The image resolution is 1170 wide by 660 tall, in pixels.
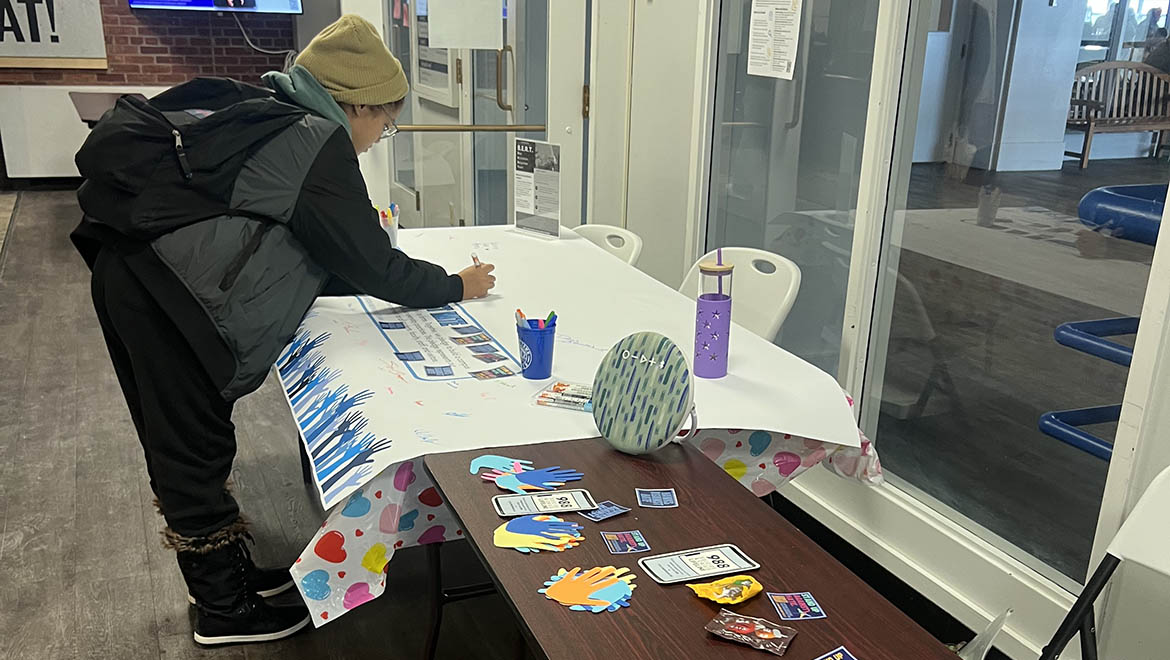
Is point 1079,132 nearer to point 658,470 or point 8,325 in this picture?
point 658,470

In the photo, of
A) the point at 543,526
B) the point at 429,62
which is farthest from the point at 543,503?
the point at 429,62

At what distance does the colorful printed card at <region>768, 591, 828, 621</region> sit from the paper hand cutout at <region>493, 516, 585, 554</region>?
28cm

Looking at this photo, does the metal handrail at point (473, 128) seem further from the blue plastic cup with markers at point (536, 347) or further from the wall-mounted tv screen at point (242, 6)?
the wall-mounted tv screen at point (242, 6)

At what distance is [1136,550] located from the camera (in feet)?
5.03

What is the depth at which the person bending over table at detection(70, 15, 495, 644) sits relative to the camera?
1.92 meters

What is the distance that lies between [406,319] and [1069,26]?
1571 millimetres

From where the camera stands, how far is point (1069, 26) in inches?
80.0

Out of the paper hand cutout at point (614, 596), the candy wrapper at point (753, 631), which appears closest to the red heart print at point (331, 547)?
the paper hand cutout at point (614, 596)

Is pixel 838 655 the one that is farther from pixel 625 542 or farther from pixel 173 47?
pixel 173 47

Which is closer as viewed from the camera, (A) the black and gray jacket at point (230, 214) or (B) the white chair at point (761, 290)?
(A) the black and gray jacket at point (230, 214)

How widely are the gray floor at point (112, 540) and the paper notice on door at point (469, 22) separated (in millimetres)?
1720

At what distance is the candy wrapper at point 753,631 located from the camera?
3.60ft

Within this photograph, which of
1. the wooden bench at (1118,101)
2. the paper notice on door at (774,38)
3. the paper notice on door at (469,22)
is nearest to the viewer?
the wooden bench at (1118,101)

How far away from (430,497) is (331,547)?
188 mm
